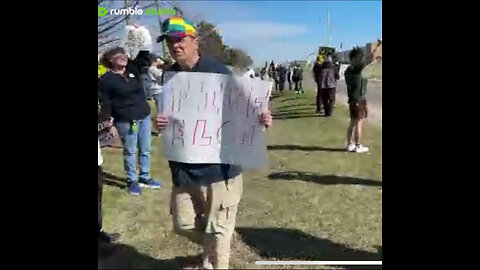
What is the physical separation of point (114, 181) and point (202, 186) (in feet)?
1.15

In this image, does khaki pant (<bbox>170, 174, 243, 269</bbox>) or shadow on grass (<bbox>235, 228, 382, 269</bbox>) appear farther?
shadow on grass (<bbox>235, 228, 382, 269</bbox>)

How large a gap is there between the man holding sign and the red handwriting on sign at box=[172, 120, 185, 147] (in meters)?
0.02

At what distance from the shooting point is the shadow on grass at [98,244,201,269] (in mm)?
2527

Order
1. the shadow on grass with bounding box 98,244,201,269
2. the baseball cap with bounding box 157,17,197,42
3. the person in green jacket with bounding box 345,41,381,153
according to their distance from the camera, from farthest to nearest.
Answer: the shadow on grass with bounding box 98,244,201,269
the person in green jacket with bounding box 345,41,381,153
the baseball cap with bounding box 157,17,197,42

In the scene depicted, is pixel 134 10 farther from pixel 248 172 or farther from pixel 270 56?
pixel 248 172

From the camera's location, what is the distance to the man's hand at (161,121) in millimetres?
2359

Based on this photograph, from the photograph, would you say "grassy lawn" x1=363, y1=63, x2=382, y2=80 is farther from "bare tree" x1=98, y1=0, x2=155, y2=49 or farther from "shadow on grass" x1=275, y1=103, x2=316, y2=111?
"bare tree" x1=98, y1=0, x2=155, y2=49

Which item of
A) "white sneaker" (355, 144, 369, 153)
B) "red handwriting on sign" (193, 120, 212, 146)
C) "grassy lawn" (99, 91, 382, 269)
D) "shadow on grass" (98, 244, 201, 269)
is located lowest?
"shadow on grass" (98, 244, 201, 269)

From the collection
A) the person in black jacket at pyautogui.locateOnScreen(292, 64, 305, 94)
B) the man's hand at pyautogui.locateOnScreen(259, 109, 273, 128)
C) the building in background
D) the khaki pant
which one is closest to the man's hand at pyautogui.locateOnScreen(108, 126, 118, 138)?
the khaki pant
